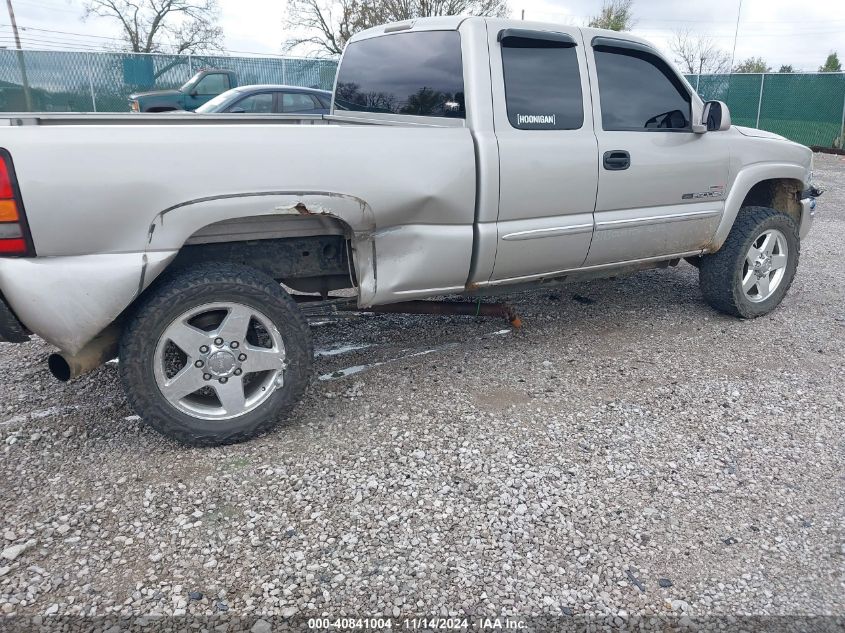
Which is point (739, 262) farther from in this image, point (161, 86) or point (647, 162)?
point (161, 86)

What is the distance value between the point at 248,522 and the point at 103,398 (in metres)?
1.50

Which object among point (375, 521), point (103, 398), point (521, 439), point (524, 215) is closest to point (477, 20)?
point (524, 215)

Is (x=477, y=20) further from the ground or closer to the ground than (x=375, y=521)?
further from the ground

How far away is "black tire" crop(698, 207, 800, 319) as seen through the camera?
4758 millimetres

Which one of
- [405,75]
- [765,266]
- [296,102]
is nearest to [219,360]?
[405,75]

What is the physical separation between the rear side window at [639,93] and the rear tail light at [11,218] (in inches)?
120

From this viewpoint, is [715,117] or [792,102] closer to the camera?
[715,117]

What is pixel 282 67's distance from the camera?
2105 centimetres

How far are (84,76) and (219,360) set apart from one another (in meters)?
19.4

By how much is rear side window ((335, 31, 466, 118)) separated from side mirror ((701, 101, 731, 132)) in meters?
1.78

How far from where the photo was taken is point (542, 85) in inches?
148

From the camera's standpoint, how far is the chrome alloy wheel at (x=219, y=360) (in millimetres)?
2951

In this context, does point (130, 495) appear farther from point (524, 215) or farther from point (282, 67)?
point (282, 67)

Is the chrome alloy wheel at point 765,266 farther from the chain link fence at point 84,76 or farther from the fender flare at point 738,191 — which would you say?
the chain link fence at point 84,76
